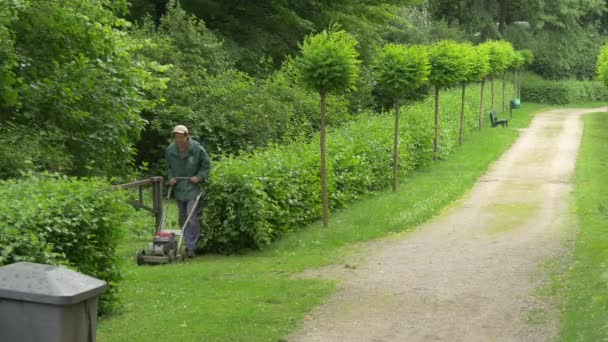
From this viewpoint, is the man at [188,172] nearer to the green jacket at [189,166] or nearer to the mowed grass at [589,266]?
the green jacket at [189,166]

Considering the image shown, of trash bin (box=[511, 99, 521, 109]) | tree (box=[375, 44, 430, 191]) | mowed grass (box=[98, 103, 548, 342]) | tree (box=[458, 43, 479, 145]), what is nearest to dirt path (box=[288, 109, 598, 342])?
mowed grass (box=[98, 103, 548, 342])

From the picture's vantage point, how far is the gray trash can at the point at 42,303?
530 cm

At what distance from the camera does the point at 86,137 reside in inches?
602

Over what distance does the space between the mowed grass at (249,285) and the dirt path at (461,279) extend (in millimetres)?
383

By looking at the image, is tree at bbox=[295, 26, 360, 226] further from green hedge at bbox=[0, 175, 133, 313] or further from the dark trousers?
green hedge at bbox=[0, 175, 133, 313]

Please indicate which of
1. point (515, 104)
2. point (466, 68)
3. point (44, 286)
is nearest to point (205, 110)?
point (466, 68)

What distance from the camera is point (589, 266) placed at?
12.0 meters

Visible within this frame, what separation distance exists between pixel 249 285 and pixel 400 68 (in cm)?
1123

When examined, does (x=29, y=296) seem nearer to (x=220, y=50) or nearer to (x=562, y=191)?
(x=562, y=191)

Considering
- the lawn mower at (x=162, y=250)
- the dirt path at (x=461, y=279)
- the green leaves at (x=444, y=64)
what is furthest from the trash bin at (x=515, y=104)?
the lawn mower at (x=162, y=250)

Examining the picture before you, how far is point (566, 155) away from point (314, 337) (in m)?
23.4

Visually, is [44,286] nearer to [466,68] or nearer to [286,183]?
[286,183]

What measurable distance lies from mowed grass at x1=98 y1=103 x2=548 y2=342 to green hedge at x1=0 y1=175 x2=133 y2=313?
637 mm

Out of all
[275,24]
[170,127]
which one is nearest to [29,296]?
[170,127]
